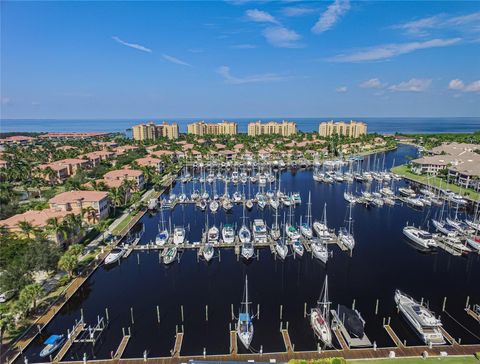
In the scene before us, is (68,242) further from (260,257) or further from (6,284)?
(260,257)

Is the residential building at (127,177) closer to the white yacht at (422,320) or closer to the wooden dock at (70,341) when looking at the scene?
the wooden dock at (70,341)

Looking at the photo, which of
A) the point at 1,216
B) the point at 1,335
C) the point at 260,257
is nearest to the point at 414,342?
the point at 260,257

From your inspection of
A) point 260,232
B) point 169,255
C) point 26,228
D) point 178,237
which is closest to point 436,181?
point 260,232

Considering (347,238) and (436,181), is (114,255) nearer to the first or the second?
(347,238)

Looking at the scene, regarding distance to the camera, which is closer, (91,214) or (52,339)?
(52,339)

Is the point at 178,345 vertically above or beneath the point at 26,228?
beneath

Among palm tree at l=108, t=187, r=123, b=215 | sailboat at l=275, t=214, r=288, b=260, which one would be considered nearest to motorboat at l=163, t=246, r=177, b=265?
sailboat at l=275, t=214, r=288, b=260
